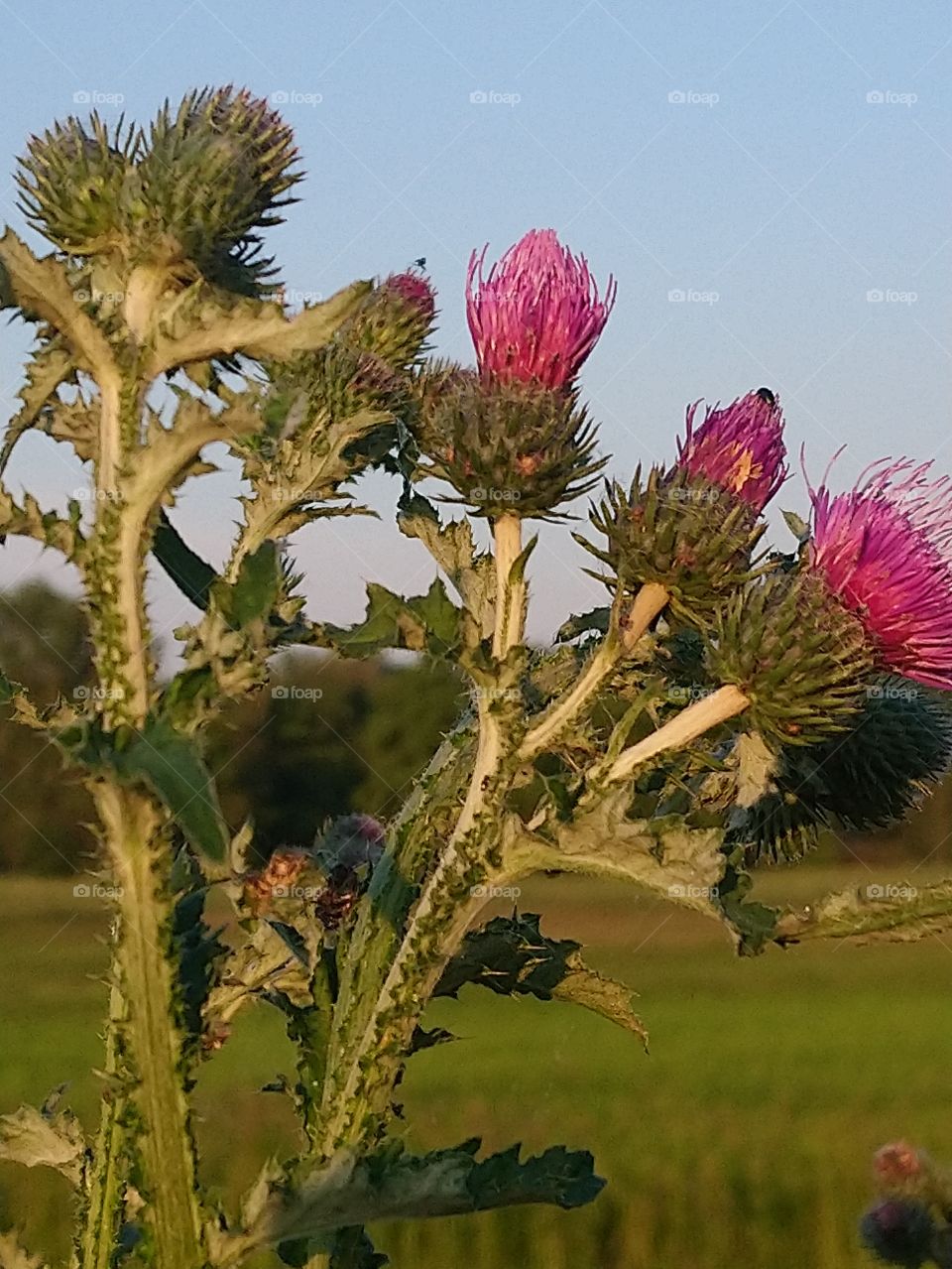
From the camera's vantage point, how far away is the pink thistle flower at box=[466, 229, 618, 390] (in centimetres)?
294

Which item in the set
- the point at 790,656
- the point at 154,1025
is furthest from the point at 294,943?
the point at 790,656

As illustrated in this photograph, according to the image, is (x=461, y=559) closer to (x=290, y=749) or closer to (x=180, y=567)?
(x=180, y=567)

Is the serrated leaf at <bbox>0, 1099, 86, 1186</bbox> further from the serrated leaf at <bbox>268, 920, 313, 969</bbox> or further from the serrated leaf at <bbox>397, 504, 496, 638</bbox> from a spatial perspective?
the serrated leaf at <bbox>397, 504, 496, 638</bbox>

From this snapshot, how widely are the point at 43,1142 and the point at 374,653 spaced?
38.4 inches

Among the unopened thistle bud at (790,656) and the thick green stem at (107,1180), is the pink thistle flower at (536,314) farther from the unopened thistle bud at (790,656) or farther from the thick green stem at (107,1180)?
the thick green stem at (107,1180)

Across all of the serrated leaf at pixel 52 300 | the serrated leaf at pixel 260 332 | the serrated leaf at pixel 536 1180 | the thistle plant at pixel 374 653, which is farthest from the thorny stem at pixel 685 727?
the serrated leaf at pixel 52 300

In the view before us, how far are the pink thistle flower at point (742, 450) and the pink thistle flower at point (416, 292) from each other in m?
0.90

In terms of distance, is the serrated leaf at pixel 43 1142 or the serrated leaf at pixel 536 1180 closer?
the serrated leaf at pixel 536 1180

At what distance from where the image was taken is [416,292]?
3660 mm

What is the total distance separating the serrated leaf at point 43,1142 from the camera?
2506 millimetres

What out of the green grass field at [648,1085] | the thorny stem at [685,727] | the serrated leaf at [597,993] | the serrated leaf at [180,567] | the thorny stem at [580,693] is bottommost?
the green grass field at [648,1085]

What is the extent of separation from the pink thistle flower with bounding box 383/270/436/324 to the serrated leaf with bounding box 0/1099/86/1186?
78.9 inches

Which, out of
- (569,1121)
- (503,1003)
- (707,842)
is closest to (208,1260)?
(707,842)

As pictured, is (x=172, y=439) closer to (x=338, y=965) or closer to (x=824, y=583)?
(x=338, y=965)
